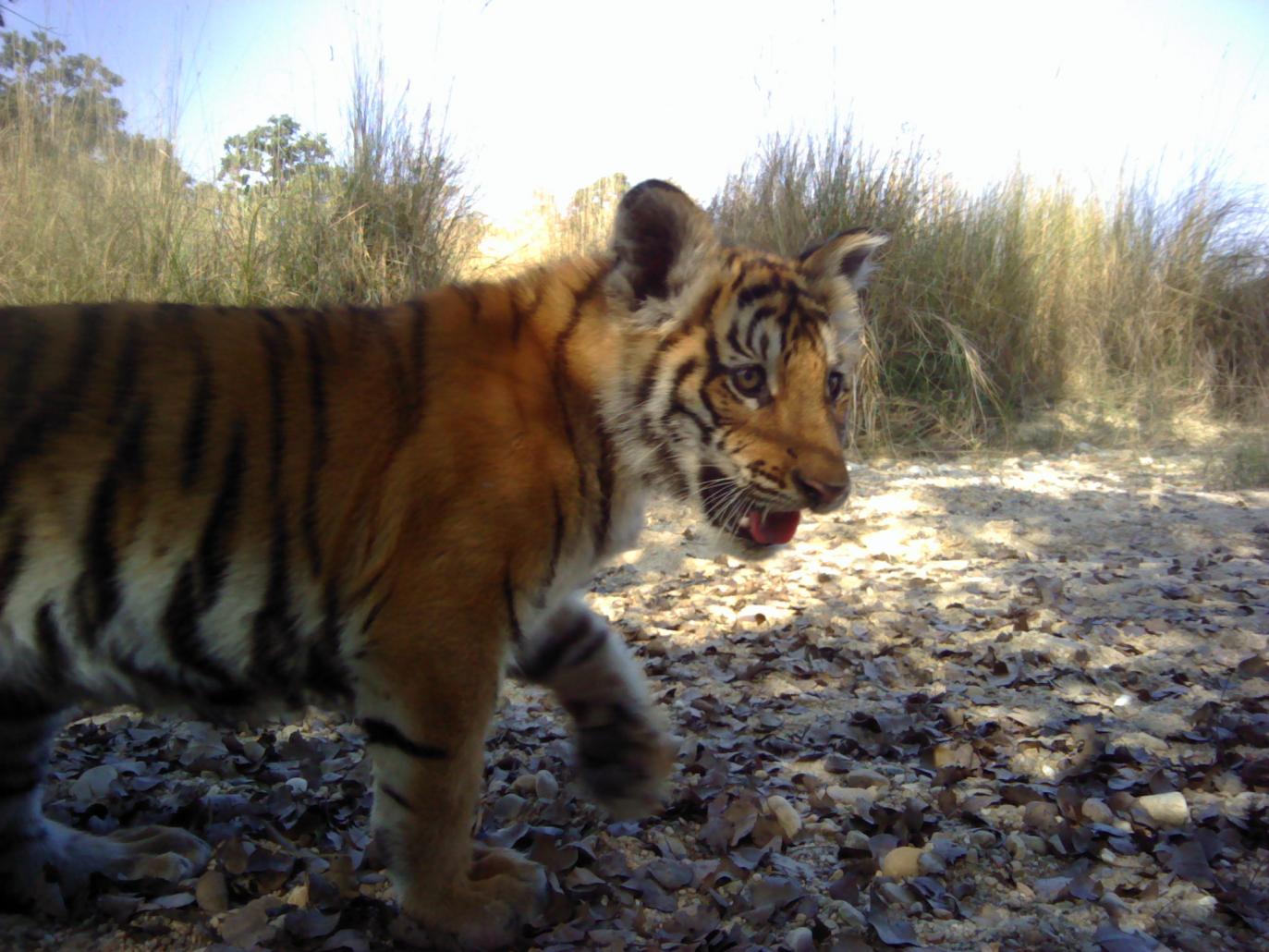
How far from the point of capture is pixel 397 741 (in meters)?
1.80

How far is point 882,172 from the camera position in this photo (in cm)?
755

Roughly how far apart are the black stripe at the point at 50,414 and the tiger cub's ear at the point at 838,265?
1673 millimetres

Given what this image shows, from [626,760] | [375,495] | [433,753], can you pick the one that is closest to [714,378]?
[375,495]

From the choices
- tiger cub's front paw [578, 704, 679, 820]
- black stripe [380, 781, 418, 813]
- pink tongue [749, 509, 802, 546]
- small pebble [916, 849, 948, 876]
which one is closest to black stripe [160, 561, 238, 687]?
black stripe [380, 781, 418, 813]

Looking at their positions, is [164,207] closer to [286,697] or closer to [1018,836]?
[286,697]

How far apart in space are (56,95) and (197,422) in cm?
570

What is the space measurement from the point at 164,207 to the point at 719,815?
5.09 meters

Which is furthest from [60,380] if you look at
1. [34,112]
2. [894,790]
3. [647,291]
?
[34,112]

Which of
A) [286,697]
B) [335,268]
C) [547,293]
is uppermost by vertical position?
[335,268]

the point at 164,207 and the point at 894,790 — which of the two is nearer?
the point at 894,790

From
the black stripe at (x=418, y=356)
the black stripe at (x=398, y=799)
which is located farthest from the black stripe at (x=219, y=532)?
the black stripe at (x=398, y=799)

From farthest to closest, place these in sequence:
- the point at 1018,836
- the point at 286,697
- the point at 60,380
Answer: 1. the point at 1018,836
2. the point at 286,697
3. the point at 60,380

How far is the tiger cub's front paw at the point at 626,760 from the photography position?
7.54 ft

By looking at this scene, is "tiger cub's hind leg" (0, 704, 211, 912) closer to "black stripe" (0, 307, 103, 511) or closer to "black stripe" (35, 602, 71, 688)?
"black stripe" (35, 602, 71, 688)
